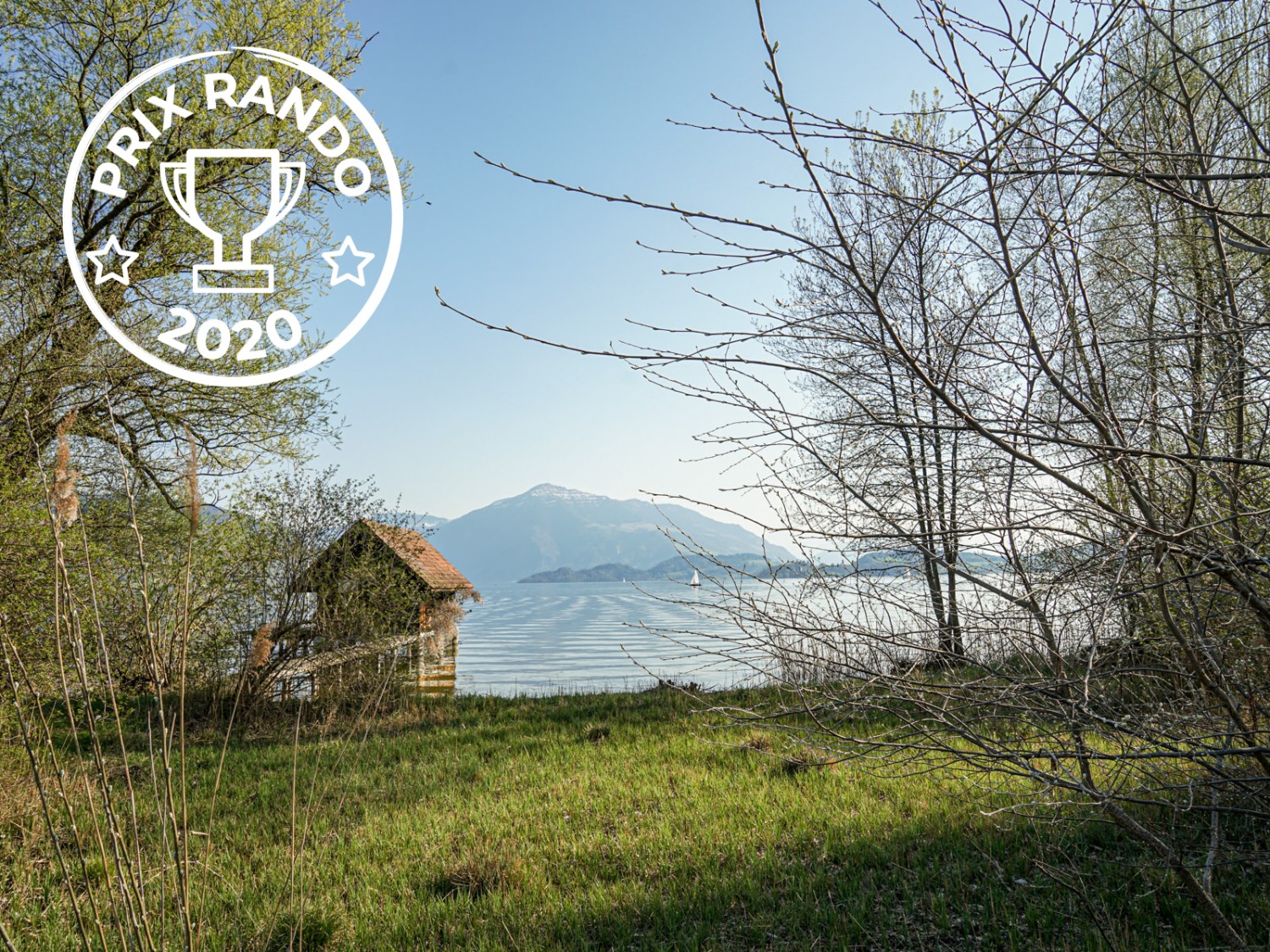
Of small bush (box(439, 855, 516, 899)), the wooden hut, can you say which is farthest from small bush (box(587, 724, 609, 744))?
small bush (box(439, 855, 516, 899))

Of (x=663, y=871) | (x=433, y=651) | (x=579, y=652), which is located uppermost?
(x=433, y=651)

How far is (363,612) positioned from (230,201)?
577cm

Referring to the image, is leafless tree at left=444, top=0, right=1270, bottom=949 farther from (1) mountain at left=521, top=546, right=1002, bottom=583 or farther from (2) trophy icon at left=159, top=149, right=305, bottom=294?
(2) trophy icon at left=159, top=149, right=305, bottom=294

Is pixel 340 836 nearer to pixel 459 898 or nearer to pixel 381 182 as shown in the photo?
pixel 459 898

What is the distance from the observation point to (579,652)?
1103 inches

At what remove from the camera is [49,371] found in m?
6.18

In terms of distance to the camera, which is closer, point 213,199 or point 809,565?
point 809,565

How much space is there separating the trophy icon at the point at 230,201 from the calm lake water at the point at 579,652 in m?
6.99

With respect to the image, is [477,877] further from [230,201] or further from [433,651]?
[230,201]

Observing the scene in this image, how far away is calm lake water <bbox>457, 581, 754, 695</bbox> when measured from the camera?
7.84 m

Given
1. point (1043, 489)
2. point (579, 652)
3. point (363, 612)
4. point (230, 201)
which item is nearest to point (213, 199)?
point (230, 201)

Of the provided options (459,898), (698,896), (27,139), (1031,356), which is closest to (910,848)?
(698,896)

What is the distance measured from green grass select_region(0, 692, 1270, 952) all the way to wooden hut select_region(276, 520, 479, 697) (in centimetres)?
321

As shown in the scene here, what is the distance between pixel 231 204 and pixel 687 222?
32.7ft
